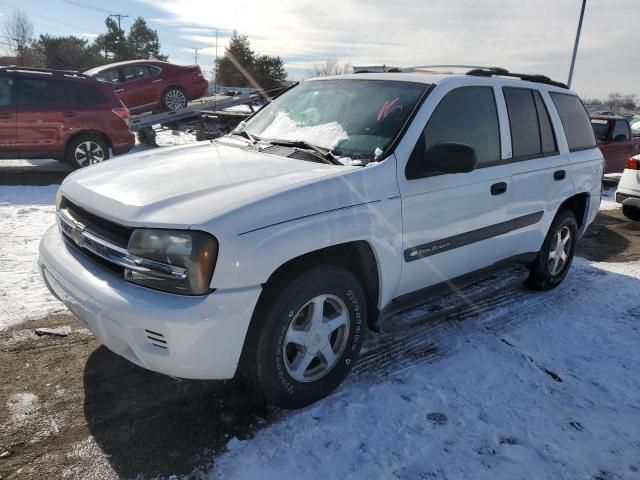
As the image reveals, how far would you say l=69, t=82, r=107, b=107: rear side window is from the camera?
8914 mm

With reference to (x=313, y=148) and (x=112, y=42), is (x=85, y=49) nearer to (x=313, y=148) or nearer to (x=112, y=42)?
(x=112, y=42)

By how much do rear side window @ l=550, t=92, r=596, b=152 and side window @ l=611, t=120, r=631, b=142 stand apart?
7.23 m

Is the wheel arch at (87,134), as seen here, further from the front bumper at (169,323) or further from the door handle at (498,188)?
the door handle at (498,188)

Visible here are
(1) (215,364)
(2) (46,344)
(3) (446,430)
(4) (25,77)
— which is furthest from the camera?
(4) (25,77)

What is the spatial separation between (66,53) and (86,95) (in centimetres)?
4768

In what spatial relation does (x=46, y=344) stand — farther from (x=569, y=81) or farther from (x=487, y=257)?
(x=569, y=81)

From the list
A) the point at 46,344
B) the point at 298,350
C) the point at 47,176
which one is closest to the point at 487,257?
the point at 298,350

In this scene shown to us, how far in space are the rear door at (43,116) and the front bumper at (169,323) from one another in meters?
7.37

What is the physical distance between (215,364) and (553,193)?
11.0ft

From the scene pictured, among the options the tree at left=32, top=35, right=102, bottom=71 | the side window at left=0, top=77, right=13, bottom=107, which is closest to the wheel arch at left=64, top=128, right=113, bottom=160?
the side window at left=0, top=77, right=13, bottom=107

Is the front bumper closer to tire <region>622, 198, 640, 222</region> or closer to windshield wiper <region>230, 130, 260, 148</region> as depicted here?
windshield wiper <region>230, 130, 260, 148</region>

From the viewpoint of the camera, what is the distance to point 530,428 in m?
2.73

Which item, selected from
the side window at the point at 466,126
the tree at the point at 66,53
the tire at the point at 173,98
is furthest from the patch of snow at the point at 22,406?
the tree at the point at 66,53

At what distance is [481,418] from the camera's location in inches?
109
